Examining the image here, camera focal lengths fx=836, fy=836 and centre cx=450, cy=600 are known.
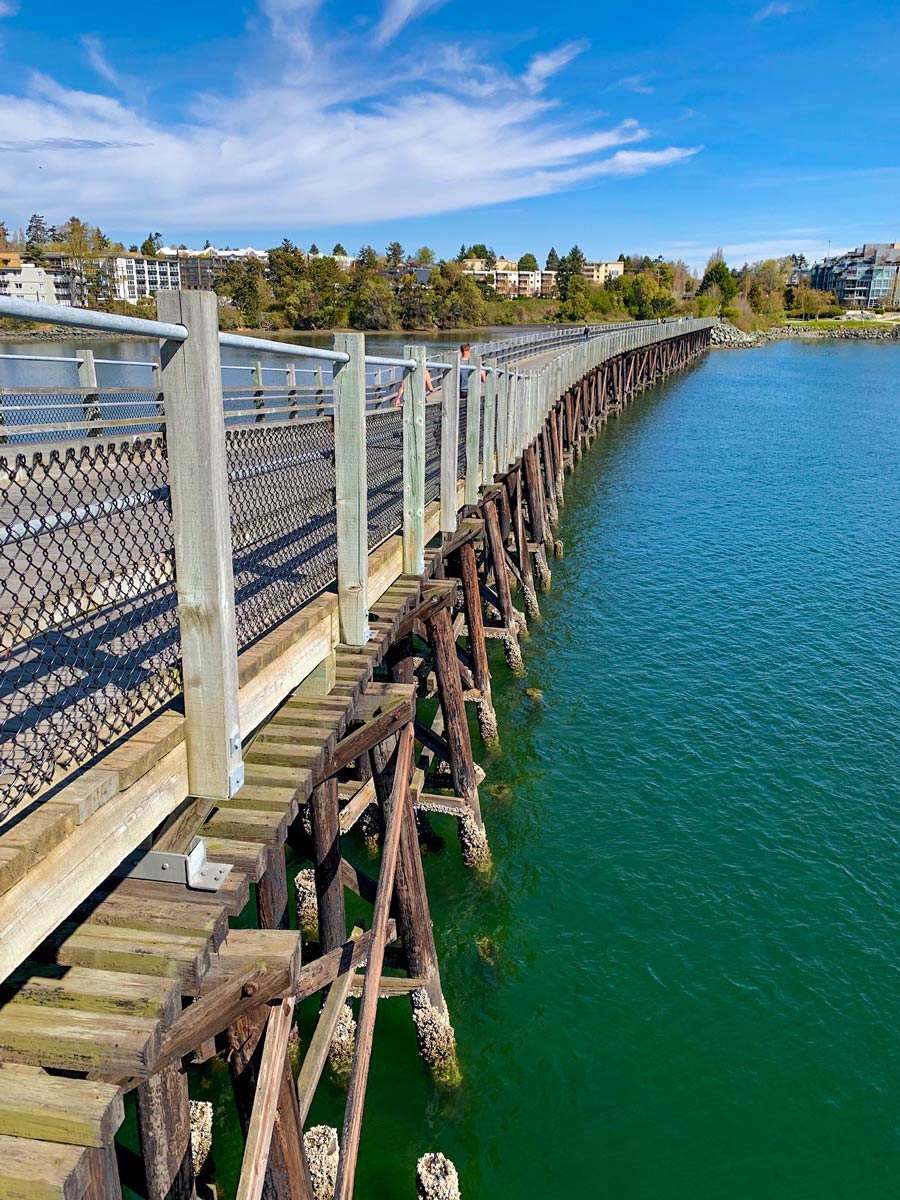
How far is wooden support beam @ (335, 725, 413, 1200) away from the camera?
4.82 m

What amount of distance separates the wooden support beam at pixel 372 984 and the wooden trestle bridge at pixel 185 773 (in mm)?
20

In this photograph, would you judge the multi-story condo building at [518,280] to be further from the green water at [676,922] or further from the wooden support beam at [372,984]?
the wooden support beam at [372,984]

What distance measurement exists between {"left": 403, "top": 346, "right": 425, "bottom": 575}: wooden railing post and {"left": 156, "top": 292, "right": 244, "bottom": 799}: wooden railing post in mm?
3184

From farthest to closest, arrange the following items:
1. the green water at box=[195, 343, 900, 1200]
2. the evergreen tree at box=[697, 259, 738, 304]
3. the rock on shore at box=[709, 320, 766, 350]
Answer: the evergreen tree at box=[697, 259, 738, 304]
the rock on shore at box=[709, 320, 766, 350]
the green water at box=[195, 343, 900, 1200]

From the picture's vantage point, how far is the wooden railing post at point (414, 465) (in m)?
5.94

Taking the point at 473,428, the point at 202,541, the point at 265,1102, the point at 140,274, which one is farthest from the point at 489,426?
the point at 140,274

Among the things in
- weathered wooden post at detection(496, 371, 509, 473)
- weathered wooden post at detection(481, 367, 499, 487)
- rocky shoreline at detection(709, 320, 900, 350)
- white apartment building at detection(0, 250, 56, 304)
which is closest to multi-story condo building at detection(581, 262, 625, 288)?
rocky shoreline at detection(709, 320, 900, 350)

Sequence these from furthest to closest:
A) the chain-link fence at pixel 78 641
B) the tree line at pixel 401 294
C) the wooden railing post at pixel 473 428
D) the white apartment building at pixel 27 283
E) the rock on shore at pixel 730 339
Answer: the rock on shore at pixel 730 339, the tree line at pixel 401 294, the white apartment building at pixel 27 283, the wooden railing post at pixel 473 428, the chain-link fence at pixel 78 641

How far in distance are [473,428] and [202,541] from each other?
683 centimetres

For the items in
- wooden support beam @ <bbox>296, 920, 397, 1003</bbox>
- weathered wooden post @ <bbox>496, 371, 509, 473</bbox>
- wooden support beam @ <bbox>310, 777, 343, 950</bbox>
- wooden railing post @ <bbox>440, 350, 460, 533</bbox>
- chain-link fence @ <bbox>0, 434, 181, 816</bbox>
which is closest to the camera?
chain-link fence @ <bbox>0, 434, 181, 816</bbox>

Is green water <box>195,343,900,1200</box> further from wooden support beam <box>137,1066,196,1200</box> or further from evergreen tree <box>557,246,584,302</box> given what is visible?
evergreen tree <box>557,246,584,302</box>

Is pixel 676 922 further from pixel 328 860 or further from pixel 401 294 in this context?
pixel 401 294

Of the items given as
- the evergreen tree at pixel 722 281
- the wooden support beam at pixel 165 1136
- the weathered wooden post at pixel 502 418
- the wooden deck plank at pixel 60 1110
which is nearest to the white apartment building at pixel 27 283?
the weathered wooden post at pixel 502 418

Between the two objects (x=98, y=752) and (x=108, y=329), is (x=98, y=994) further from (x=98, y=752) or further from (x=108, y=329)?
(x=108, y=329)
